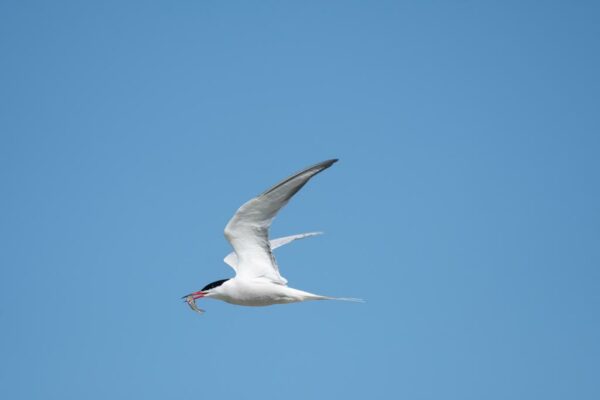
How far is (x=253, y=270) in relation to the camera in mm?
13336

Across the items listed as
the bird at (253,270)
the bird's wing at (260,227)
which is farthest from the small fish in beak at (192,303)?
the bird's wing at (260,227)

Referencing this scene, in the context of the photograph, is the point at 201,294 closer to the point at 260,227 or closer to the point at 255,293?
the point at 255,293

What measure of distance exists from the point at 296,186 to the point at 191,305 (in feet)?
10.7

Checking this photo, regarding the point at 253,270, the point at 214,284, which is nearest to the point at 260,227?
the point at 253,270

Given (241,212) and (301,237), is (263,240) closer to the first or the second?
(241,212)

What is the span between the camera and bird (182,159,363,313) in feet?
40.7

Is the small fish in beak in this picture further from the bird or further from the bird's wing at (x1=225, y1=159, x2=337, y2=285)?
the bird's wing at (x1=225, y1=159, x2=337, y2=285)

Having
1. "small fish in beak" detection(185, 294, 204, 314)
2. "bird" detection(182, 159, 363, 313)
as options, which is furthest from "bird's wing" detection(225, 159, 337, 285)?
"small fish in beak" detection(185, 294, 204, 314)

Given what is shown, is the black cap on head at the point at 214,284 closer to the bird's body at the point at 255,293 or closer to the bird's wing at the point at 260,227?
the bird's body at the point at 255,293

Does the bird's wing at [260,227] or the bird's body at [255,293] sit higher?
the bird's wing at [260,227]

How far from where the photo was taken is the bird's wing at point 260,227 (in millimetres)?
11461

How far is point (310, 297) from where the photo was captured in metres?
12.7

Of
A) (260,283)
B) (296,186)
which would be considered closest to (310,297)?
(260,283)

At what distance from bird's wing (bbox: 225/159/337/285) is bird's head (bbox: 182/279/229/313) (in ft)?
1.19
